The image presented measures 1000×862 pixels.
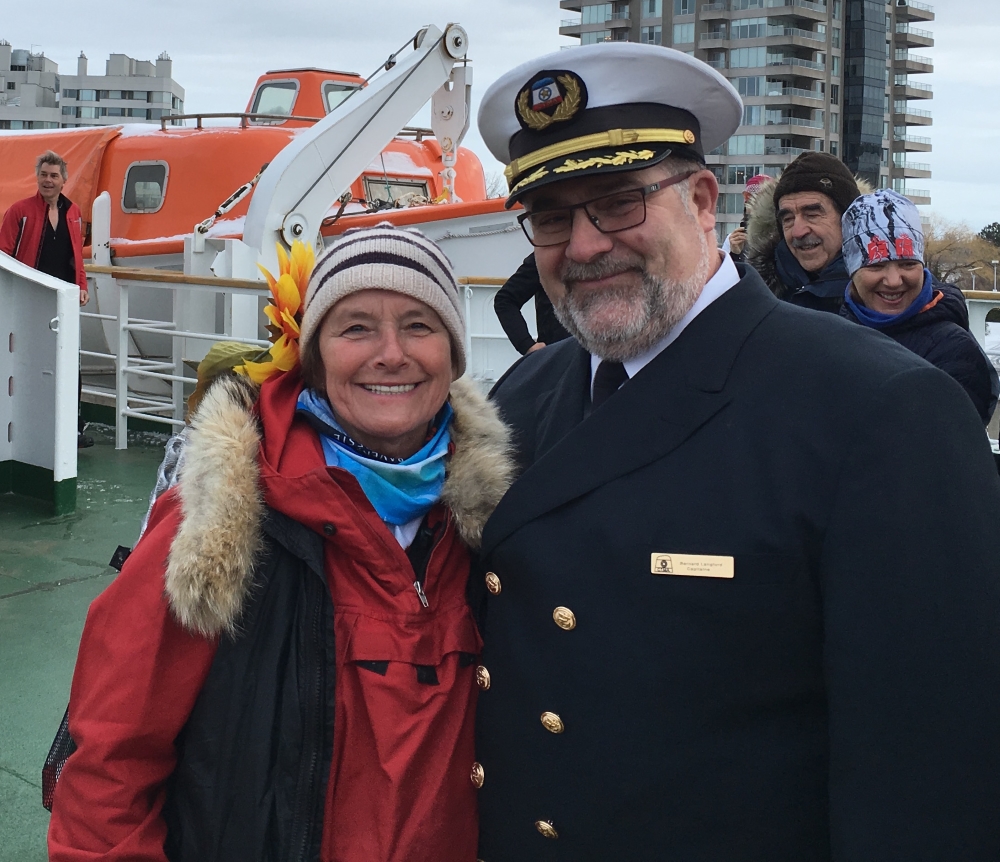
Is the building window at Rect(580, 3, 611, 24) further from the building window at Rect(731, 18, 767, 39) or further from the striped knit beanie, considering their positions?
the striped knit beanie

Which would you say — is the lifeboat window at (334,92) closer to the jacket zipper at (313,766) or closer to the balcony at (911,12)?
the jacket zipper at (313,766)

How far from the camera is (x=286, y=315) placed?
206 centimetres

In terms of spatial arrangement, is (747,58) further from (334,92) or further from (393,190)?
(393,190)

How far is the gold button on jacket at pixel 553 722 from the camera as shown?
5.63ft

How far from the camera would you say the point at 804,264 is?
12.6ft

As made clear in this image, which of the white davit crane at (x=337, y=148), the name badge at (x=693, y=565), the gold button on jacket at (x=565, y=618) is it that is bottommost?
the gold button on jacket at (x=565, y=618)

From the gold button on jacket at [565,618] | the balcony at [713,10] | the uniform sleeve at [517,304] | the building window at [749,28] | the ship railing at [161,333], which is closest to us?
the gold button on jacket at [565,618]

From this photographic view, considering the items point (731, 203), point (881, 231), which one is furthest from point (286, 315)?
point (731, 203)

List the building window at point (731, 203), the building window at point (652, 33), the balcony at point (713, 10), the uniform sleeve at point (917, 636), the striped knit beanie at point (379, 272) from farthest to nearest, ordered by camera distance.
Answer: the building window at point (652, 33) → the balcony at point (713, 10) → the building window at point (731, 203) → the striped knit beanie at point (379, 272) → the uniform sleeve at point (917, 636)

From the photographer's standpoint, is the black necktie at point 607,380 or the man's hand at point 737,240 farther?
the man's hand at point 737,240

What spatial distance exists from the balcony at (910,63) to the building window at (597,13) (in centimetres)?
2942

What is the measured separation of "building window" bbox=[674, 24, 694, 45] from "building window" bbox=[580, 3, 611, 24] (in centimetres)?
735

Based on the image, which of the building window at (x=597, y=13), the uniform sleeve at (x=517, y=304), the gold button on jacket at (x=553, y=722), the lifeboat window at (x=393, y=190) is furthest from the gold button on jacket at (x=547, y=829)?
the building window at (x=597, y=13)

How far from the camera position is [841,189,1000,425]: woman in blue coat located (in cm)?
320
